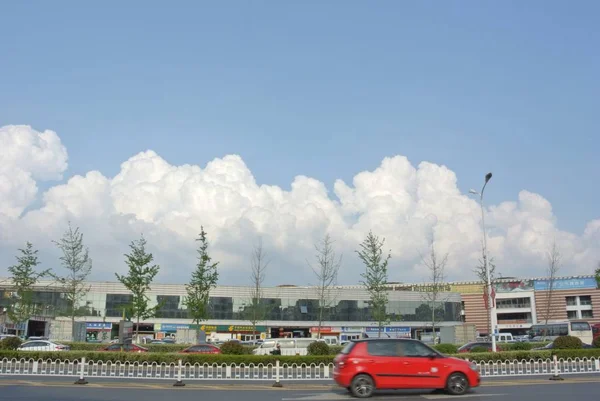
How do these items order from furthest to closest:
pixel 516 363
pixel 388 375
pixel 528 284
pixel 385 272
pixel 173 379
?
pixel 528 284, pixel 385 272, pixel 516 363, pixel 173 379, pixel 388 375

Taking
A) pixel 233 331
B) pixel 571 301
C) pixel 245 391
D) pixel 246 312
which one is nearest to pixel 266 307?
pixel 246 312

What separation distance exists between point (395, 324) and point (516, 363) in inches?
2191

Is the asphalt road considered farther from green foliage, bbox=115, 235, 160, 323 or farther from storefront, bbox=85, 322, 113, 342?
storefront, bbox=85, 322, 113, 342

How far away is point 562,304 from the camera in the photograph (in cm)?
8900

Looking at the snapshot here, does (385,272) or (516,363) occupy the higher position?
(385,272)

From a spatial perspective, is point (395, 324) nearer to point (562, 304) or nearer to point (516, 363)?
point (562, 304)

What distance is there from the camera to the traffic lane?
49.3ft

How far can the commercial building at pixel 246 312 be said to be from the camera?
7531 centimetres

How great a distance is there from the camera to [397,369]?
15.0 meters

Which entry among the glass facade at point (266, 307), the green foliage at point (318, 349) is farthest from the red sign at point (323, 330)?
the green foliage at point (318, 349)

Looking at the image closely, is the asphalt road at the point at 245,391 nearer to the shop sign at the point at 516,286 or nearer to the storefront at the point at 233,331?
the storefront at the point at 233,331

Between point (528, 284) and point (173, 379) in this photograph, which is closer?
point (173, 379)

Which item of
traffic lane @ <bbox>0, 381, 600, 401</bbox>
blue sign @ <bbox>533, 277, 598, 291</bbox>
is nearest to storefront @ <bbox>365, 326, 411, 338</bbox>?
blue sign @ <bbox>533, 277, 598, 291</bbox>

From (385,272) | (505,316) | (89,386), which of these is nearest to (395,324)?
(505,316)
